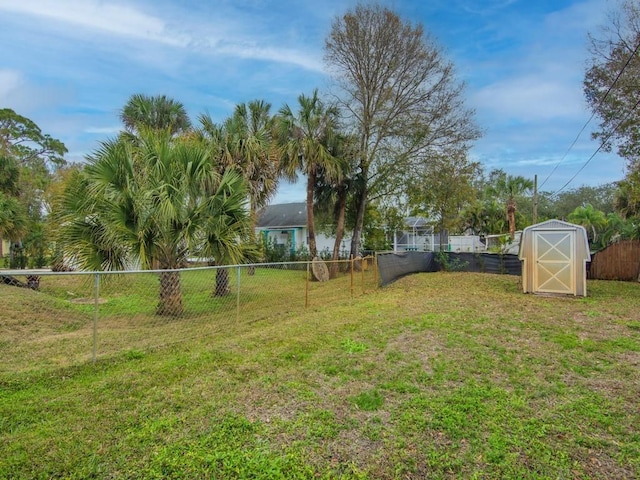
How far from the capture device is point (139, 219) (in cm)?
634

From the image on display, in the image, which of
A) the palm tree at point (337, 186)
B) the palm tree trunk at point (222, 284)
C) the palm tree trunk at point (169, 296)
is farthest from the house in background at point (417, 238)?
the palm tree trunk at point (169, 296)

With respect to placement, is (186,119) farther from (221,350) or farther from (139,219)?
(221,350)

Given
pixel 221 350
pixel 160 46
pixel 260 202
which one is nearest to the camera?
pixel 221 350

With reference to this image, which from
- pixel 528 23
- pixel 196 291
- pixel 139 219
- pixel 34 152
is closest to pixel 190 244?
pixel 139 219

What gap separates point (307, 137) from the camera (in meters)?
14.5

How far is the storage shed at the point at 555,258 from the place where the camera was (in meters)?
9.41

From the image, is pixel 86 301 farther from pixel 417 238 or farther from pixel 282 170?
pixel 417 238

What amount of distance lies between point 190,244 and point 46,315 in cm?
285

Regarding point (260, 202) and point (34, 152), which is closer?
point (260, 202)

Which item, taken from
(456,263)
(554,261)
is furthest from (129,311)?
(456,263)

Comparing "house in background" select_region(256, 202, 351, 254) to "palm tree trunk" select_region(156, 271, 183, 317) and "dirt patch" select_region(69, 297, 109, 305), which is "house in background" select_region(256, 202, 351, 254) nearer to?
"dirt patch" select_region(69, 297, 109, 305)

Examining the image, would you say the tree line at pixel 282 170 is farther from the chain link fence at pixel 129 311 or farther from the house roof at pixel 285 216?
the house roof at pixel 285 216

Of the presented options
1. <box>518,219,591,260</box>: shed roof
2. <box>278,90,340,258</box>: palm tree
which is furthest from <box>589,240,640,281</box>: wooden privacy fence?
<box>278,90,340,258</box>: palm tree

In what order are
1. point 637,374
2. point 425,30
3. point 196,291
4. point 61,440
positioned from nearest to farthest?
point 61,440, point 637,374, point 196,291, point 425,30
